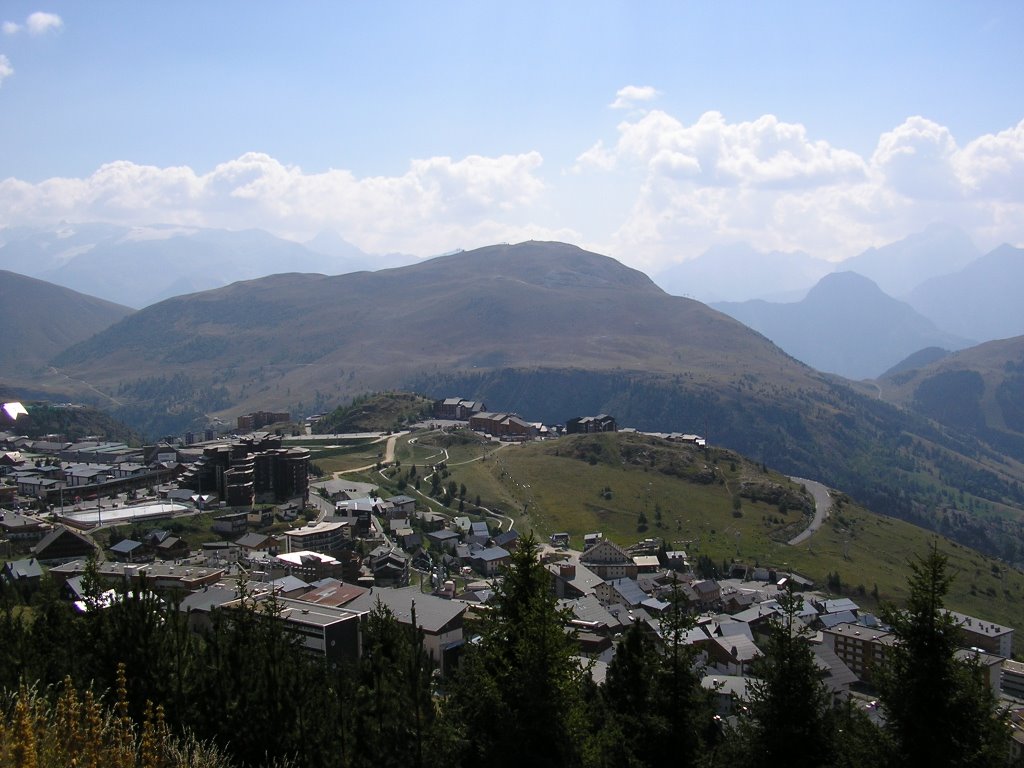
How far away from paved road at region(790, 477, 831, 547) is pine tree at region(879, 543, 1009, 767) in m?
65.5

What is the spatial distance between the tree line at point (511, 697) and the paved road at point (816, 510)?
63.6 meters

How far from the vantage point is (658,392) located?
184125 millimetres

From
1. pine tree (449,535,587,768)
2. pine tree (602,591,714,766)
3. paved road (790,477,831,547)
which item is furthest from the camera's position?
paved road (790,477,831,547)

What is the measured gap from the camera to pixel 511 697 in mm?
14242

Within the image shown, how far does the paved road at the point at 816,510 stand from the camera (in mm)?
78188

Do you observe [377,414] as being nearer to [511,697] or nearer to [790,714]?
[511,697]

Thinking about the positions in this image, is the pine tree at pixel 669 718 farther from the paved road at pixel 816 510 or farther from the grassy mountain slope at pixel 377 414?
the grassy mountain slope at pixel 377 414

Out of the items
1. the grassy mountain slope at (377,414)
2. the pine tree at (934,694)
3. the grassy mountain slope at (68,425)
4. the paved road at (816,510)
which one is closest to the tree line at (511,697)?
the pine tree at (934,694)

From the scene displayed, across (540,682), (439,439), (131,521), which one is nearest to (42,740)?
(540,682)

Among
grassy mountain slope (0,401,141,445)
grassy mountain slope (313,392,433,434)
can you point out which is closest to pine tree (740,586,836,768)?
grassy mountain slope (313,392,433,434)

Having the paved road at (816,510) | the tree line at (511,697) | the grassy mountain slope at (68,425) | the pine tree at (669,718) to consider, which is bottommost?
the paved road at (816,510)

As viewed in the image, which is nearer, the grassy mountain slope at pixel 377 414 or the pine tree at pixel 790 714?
the pine tree at pixel 790 714

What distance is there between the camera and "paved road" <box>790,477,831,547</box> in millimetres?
78188

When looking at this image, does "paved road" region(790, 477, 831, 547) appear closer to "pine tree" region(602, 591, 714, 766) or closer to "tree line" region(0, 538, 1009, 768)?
"pine tree" region(602, 591, 714, 766)
